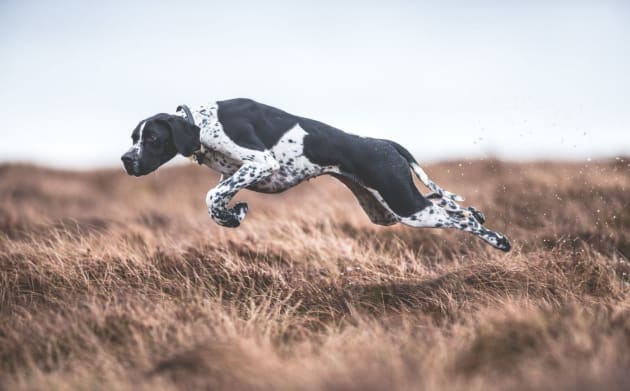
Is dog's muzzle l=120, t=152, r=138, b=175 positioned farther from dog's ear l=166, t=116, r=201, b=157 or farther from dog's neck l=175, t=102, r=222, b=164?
dog's neck l=175, t=102, r=222, b=164

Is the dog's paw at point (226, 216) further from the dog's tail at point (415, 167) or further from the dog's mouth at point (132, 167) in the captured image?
the dog's tail at point (415, 167)

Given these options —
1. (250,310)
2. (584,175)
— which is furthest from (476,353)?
(584,175)

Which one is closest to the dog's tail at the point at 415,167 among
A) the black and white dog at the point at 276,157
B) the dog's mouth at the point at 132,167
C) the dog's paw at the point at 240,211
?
the black and white dog at the point at 276,157

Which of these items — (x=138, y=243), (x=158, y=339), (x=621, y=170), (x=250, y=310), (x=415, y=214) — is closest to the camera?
(x=158, y=339)

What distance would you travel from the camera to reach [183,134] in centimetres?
398

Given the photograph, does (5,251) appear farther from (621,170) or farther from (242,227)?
(621,170)

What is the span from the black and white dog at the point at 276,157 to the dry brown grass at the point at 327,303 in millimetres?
628

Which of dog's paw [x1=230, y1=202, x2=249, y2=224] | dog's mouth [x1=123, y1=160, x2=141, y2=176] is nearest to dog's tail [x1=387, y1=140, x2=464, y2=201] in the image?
dog's paw [x1=230, y1=202, x2=249, y2=224]

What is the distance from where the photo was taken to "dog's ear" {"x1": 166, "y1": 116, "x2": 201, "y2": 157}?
3.97m

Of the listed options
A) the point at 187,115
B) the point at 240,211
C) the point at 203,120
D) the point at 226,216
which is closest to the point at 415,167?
the point at 240,211

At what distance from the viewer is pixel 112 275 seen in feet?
14.8

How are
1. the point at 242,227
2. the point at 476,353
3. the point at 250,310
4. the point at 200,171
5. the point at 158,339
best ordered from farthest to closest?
the point at 200,171 → the point at 242,227 → the point at 250,310 → the point at 158,339 → the point at 476,353

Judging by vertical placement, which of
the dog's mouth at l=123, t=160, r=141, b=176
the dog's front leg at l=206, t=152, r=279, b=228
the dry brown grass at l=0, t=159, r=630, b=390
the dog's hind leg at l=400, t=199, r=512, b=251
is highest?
the dog's mouth at l=123, t=160, r=141, b=176

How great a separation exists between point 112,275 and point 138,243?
1172 mm
